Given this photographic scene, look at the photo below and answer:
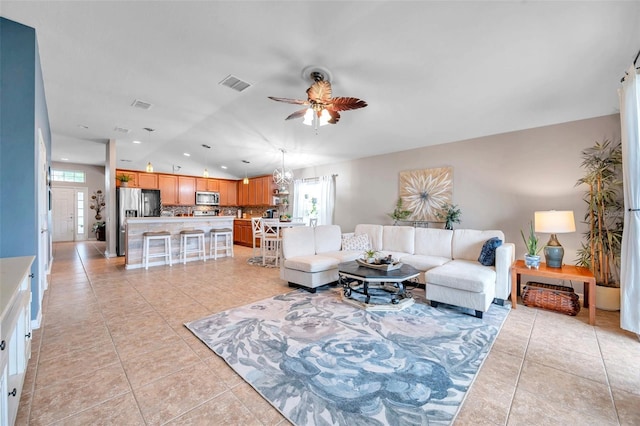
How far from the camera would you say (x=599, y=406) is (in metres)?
1.62

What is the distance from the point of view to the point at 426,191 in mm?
5035

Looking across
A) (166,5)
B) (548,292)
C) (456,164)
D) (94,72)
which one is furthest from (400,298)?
(94,72)

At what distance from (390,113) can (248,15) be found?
8.24 feet

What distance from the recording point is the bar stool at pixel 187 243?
5.71 metres

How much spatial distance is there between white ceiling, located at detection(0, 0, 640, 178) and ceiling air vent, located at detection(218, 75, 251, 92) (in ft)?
0.31

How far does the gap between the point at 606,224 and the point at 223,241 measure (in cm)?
715

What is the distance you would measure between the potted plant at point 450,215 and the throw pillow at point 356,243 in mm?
1471

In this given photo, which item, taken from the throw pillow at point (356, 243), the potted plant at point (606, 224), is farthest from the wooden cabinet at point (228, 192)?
the potted plant at point (606, 224)

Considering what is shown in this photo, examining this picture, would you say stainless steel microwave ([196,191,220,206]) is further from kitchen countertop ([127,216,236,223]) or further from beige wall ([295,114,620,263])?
beige wall ([295,114,620,263])

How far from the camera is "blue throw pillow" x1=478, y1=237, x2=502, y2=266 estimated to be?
348 centimetres

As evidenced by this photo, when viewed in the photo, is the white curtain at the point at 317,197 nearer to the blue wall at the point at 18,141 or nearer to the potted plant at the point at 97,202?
the blue wall at the point at 18,141

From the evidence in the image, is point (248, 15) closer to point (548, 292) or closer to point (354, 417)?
point (354, 417)

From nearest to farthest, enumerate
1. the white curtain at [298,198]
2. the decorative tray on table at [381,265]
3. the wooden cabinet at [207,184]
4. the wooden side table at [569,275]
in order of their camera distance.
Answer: the wooden side table at [569,275] → the decorative tray on table at [381,265] → the white curtain at [298,198] → the wooden cabinet at [207,184]

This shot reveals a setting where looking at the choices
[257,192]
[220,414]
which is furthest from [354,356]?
[257,192]
